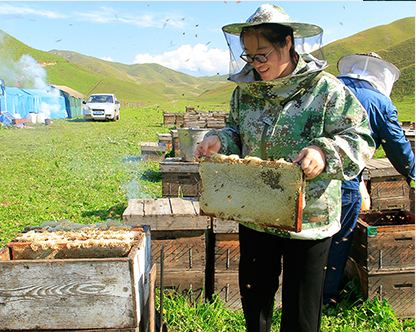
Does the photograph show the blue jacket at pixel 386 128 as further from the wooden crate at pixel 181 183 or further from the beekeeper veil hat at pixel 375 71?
the wooden crate at pixel 181 183

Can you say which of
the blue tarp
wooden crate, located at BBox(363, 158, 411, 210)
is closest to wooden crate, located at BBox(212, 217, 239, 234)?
wooden crate, located at BBox(363, 158, 411, 210)

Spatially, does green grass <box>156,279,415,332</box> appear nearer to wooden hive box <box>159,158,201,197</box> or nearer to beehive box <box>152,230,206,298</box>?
beehive box <box>152,230,206,298</box>

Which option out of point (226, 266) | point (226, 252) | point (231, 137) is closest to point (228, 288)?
point (226, 266)

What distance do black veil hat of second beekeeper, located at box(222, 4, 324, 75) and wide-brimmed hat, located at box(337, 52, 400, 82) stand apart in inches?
53.8

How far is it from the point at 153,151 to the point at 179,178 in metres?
2.83

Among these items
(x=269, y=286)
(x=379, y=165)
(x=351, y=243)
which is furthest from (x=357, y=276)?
(x=379, y=165)

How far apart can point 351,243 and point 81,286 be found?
2.26 metres

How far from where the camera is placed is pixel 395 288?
8.82ft

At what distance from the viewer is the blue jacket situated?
8.55 feet

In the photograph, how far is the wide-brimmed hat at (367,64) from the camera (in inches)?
112

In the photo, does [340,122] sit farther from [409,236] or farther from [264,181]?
[409,236]

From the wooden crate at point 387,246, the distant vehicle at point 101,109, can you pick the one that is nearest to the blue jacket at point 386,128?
the wooden crate at point 387,246

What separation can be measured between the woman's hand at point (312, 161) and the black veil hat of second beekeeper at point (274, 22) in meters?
0.59

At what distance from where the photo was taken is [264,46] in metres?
1.55
